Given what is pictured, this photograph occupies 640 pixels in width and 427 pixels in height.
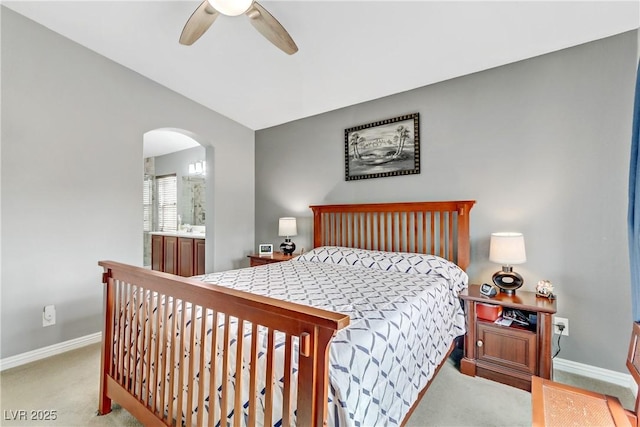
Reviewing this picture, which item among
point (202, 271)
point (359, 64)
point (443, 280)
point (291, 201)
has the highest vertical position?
point (359, 64)

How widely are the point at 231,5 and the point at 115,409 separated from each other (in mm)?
2549

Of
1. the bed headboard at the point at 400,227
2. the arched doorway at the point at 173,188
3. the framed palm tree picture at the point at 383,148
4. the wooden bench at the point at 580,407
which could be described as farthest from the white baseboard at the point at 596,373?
the arched doorway at the point at 173,188

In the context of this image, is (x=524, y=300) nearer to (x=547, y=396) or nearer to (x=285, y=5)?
(x=547, y=396)

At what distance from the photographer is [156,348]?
1416 millimetres

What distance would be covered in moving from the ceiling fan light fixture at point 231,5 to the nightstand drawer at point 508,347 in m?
2.68

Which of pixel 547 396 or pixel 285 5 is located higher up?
pixel 285 5

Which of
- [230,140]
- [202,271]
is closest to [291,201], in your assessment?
[230,140]

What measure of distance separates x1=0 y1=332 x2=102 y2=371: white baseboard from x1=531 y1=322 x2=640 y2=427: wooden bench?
3.48 m

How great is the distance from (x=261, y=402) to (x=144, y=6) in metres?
2.87

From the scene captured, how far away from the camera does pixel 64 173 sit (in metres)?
2.64

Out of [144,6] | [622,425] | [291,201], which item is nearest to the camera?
[622,425]

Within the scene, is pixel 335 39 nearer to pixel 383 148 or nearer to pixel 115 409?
pixel 383 148

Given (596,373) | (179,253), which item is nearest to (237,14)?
(596,373)

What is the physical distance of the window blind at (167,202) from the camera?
575 centimetres
